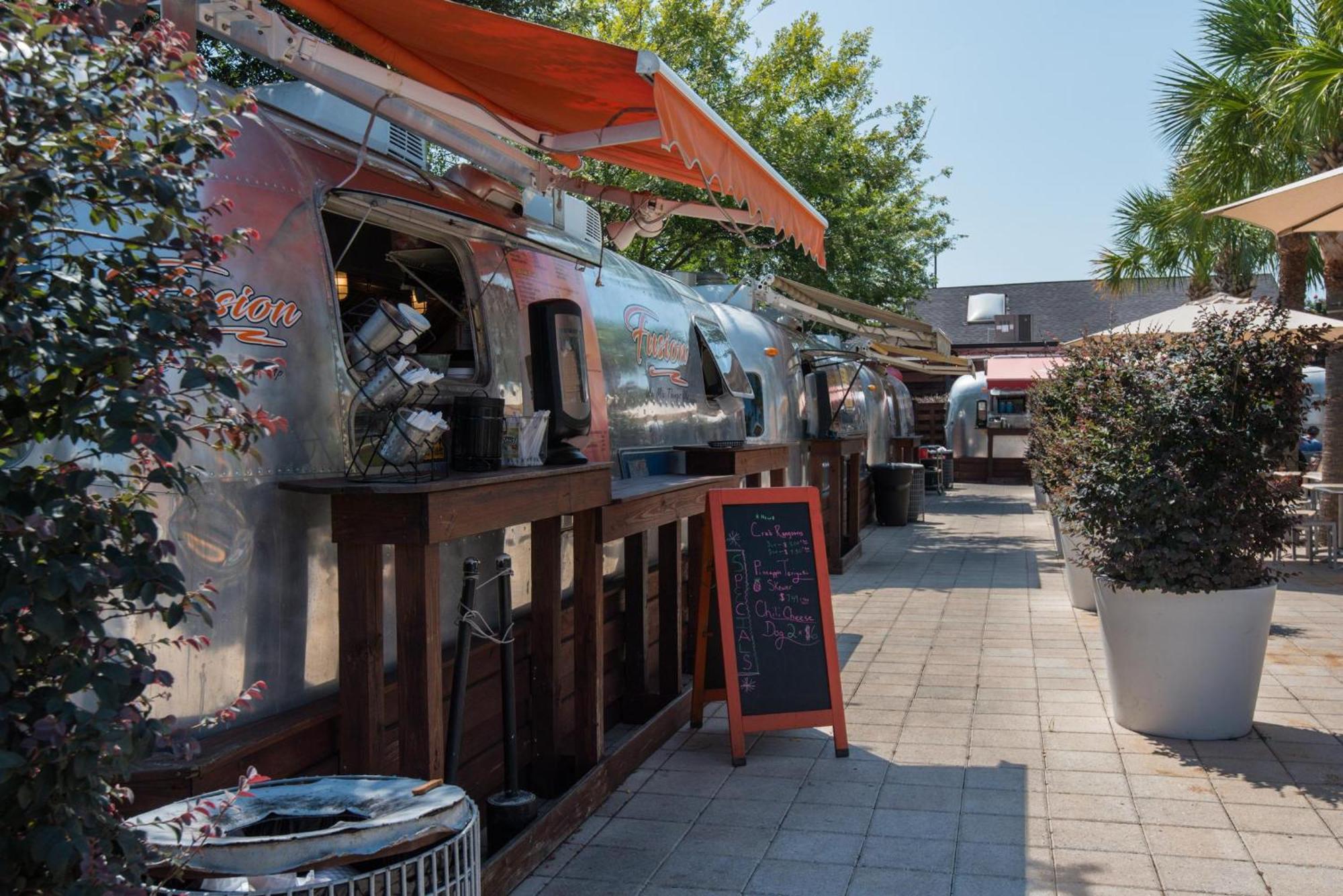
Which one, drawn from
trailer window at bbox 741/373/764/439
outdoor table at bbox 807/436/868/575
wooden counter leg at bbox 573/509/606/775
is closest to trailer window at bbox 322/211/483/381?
wooden counter leg at bbox 573/509/606/775

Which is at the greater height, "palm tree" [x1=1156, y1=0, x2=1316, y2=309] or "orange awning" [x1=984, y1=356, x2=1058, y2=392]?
"palm tree" [x1=1156, y1=0, x2=1316, y2=309]

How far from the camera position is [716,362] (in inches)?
354

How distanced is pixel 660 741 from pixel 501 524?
2456 mm

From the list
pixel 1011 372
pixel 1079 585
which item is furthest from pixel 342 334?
pixel 1011 372

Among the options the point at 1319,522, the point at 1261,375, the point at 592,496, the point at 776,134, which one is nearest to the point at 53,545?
the point at 592,496

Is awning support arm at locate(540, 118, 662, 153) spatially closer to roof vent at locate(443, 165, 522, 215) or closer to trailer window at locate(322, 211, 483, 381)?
roof vent at locate(443, 165, 522, 215)

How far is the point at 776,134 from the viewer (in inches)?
627

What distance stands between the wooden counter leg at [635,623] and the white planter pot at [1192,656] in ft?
8.33

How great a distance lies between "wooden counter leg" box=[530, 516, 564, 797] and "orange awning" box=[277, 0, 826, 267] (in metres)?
1.70

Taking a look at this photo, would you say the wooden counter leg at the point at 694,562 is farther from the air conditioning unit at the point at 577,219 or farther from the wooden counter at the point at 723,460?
the air conditioning unit at the point at 577,219

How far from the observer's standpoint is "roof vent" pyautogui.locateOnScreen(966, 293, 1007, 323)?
40.5 meters

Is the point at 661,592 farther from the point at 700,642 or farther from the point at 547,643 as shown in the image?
the point at 547,643

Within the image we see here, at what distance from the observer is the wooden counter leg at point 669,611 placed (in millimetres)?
6551

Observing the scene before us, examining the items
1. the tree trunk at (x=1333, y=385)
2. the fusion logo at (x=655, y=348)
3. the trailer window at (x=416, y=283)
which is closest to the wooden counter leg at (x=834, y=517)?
the fusion logo at (x=655, y=348)
